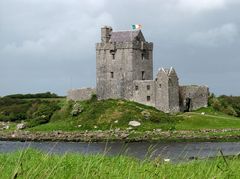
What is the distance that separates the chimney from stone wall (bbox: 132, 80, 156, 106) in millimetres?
6745

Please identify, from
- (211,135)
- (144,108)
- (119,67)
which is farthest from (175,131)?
(119,67)

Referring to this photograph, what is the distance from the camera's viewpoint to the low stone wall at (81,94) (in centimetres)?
7188

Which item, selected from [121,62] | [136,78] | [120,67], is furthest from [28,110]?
[136,78]

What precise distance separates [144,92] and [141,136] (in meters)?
11.7

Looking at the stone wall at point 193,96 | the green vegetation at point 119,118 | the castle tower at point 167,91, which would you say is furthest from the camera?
the stone wall at point 193,96

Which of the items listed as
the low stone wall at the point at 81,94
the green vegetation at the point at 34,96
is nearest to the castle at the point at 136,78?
the low stone wall at the point at 81,94

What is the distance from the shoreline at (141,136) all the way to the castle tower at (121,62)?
9524mm

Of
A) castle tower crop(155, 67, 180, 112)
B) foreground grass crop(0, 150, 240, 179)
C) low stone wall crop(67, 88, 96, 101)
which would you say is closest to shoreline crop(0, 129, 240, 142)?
castle tower crop(155, 67, 180, 112)

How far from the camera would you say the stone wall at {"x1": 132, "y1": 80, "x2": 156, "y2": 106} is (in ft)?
215

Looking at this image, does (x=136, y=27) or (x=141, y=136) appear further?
(x=136, y=27)

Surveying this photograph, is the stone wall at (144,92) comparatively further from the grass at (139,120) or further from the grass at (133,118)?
the grass at (133,118)

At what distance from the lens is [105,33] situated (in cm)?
6881

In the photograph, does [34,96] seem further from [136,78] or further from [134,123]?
[134,123]

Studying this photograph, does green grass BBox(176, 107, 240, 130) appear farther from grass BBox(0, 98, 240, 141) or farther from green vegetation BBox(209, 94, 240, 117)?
green vegetation BBox(209, 94, 240, 117)
